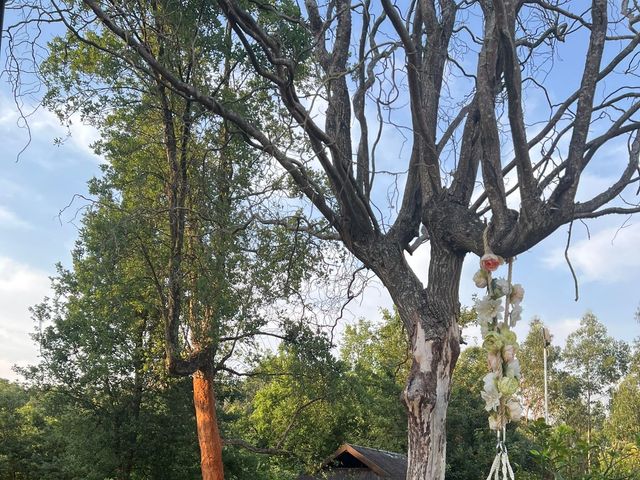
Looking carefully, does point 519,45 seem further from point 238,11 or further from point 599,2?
point 238,11

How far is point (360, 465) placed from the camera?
588 inches

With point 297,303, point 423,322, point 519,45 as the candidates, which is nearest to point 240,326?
point 297,303

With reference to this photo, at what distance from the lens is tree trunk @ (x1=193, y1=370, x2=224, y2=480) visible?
36.9 ft

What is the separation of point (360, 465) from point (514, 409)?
44.5ft

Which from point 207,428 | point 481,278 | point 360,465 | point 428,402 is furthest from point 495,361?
point 360,465

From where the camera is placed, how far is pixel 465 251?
5.55 meters

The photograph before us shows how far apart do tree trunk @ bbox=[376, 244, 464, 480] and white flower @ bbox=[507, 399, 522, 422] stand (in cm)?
300

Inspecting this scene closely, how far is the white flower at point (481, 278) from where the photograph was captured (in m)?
2.24

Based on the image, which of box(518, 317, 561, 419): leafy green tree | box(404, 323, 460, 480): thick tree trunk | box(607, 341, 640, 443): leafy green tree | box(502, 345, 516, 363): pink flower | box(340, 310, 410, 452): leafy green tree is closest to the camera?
box(502, 345, 516, 363): pink flower

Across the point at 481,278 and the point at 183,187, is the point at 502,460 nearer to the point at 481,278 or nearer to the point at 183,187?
the point at 481,278

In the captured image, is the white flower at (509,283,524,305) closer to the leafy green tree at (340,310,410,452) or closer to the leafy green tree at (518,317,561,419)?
the leafy green tree at (340,310,410,452)

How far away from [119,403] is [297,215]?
8917 mm

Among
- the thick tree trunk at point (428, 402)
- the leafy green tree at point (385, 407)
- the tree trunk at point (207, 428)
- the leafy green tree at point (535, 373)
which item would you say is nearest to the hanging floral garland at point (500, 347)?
the thick tree trunk at point (428, 402)

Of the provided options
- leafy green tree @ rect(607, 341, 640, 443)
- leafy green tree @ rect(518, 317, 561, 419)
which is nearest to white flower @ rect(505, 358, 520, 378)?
leafy green tree @ rect(607, 341, 640, 443)
